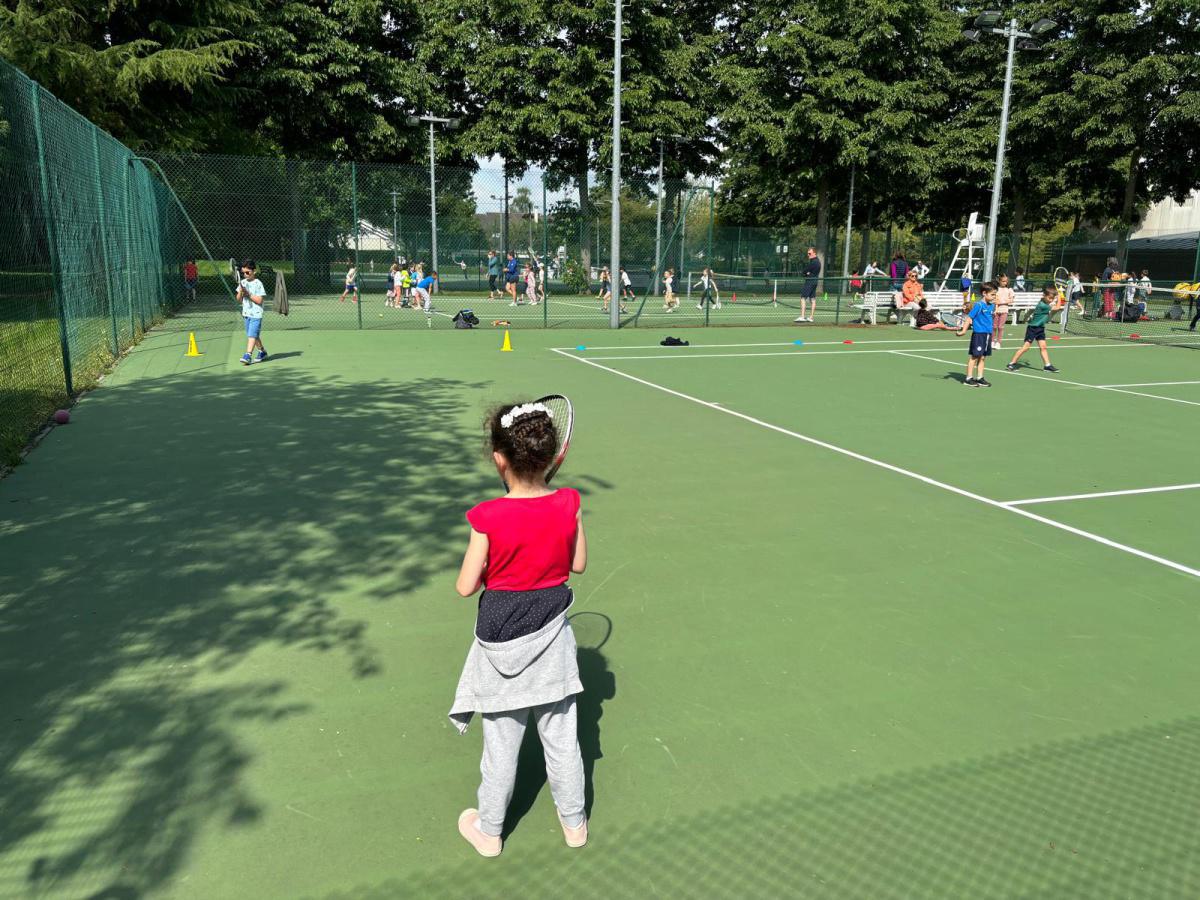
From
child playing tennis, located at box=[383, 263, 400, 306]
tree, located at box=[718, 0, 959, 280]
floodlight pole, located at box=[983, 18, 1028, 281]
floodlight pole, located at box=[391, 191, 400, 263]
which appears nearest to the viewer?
floodlight pole, located at box=[983, 18, 1028, 281]

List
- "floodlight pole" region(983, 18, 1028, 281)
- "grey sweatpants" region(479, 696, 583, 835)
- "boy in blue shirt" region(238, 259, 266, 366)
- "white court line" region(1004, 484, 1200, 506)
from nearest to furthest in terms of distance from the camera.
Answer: "grey sweatpants" region(479, 696, 583, 835) → "white court line" region(1004, 484, 1200, 506) → "boy in blue shirt" region(238, 259, 266, 366) → "floodlight pole" region(983, 18, 1028, 281)

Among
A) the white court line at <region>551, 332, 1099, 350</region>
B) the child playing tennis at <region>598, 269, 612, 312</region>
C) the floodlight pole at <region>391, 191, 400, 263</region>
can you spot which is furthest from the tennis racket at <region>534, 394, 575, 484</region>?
the child playing tennis at <region>598, 269, 612, 312</region>

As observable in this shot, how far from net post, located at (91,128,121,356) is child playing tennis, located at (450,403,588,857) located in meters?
13.0

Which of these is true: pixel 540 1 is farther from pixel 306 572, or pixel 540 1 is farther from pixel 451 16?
pixel 306 572

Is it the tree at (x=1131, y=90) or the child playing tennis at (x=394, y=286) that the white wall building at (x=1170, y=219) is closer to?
the tree at (x=1131, y=90)

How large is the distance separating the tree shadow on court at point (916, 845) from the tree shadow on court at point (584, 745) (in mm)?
215

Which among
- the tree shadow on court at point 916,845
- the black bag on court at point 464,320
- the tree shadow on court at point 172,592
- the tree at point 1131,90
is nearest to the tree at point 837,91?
the tree at point 1131,90

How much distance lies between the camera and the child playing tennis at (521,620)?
2633 millimetres

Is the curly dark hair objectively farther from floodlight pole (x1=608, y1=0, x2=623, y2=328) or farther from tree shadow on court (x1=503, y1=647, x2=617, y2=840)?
floodlight pole (x1=608, y1=0, x2=623, y2=328)

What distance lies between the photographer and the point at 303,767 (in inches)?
126

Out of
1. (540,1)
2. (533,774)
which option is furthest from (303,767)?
(540,1)

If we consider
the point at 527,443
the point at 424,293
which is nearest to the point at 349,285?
the point at 424,293

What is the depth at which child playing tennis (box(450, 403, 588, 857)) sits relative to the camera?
104 inches

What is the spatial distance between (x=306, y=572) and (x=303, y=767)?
1.95 m
